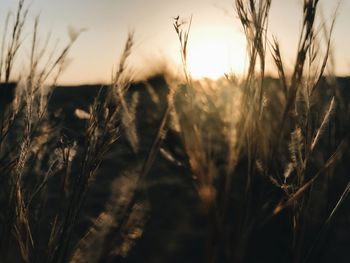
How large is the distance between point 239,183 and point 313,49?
4.28ft

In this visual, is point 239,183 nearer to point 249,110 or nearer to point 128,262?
point 128,262

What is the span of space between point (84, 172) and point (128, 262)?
0.85 metres

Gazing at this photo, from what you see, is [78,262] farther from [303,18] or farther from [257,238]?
[303,18]

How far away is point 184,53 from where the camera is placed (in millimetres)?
1145

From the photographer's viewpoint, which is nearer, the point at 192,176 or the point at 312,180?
the point at 312,180

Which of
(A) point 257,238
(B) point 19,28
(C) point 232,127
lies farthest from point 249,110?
(A) point 257,238

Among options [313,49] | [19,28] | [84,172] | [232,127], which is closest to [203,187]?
[232,127]

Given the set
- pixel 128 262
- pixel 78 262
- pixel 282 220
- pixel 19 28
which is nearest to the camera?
pixel 19 28

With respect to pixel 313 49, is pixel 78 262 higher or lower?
lower

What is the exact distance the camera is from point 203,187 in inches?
39.4

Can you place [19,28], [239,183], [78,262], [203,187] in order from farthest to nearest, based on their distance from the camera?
[239,183] < [78,262] < [19,28] < [203,187]

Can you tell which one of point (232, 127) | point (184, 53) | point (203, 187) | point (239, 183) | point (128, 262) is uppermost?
point (184, 53)

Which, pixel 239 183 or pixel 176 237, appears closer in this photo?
pixel 176 237

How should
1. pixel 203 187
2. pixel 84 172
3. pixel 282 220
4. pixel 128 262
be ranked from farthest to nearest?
pixel 282 220, pixel 128 262, pixel 84 172, pixel 203 187
